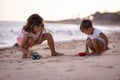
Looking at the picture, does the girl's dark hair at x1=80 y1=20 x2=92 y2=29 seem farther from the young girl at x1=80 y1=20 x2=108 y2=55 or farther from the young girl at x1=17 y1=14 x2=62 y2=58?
the young girl at x1=17 y1=14 x2=62 y2=58

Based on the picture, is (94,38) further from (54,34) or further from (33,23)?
(54,34)

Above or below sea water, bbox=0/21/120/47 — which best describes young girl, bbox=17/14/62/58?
above

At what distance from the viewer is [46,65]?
4.00 meters

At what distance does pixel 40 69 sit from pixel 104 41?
89.1 inches

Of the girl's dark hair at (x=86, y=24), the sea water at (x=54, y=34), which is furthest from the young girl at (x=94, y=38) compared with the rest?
the sea water at (x=54, y=34)

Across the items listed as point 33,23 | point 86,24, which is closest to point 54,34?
point 86,24

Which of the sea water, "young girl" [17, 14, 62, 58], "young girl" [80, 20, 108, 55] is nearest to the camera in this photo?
"young girl" [17, 14, 62, 58]

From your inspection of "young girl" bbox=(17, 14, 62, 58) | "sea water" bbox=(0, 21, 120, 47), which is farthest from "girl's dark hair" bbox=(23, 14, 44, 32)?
"sea water" bbox=(0, 21, 120, 47)

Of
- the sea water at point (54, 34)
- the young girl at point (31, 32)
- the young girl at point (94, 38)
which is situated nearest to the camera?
the young girl at point (31, 32)

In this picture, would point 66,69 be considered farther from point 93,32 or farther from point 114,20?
point 114,20

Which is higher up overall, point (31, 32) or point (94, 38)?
point (31, 32)

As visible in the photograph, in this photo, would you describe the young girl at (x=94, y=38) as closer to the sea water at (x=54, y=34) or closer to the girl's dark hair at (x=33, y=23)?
the girl's dark hair at (x=33, y=23)

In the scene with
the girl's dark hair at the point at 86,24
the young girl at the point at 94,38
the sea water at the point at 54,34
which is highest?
the girl's dark hair at the point at 86,24

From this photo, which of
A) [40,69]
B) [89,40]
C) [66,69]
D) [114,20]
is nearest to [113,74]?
[66,69]
